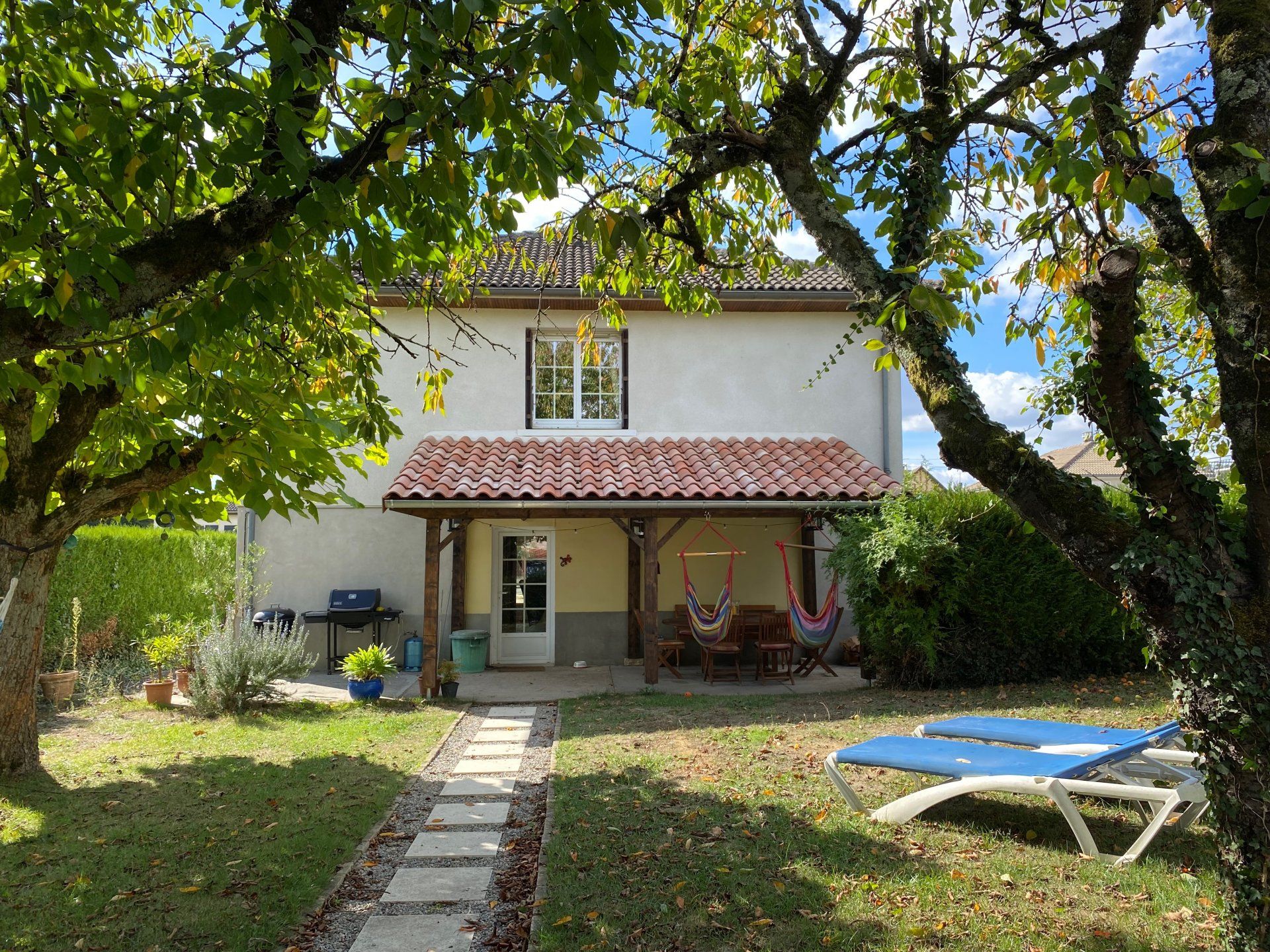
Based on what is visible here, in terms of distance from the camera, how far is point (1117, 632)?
10.4 meters

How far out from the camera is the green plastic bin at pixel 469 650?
40.9 feet

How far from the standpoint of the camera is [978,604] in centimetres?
1028

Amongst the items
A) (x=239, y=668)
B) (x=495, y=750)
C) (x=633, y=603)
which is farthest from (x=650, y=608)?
(x=239, y=668)

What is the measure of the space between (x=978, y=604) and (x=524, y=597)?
6.74 m

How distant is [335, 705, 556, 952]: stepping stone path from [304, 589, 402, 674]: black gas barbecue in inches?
182

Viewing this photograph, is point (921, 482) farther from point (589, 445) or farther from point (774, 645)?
point (589, 445)

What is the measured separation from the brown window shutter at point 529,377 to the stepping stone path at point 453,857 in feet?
20.7

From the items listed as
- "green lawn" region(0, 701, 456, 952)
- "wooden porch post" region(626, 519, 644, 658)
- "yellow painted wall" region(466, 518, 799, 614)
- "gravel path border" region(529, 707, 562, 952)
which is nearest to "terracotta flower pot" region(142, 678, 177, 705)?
"green lawn" region(0, 701, 456, 952)

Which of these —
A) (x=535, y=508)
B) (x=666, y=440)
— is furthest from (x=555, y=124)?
(x=666, y=440)

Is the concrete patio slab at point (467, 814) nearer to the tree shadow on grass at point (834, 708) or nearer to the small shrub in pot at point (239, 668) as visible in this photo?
the tree shadow on grass at point (834, 708)

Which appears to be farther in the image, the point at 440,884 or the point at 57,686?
the point at 57,686

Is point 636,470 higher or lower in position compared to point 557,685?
higher

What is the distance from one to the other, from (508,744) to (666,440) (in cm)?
651

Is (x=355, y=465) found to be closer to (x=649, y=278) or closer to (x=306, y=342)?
(x=306, y=342)
